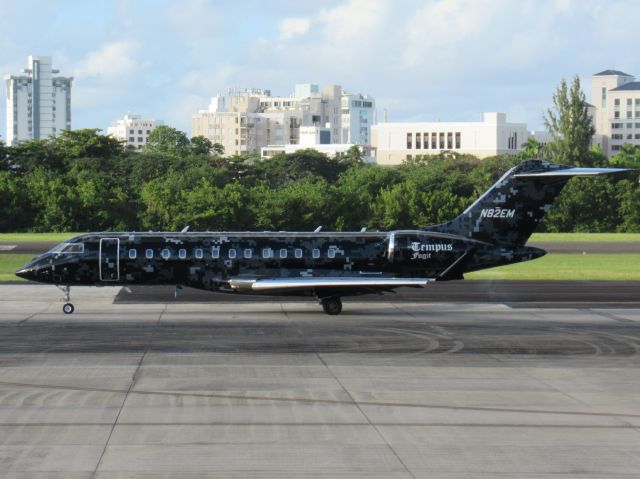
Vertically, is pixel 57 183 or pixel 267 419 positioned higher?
pixel 57 183

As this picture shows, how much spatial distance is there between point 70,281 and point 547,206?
1717cm

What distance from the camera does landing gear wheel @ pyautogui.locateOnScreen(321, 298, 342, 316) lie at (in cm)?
3806

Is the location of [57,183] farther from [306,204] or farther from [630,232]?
[630,232]

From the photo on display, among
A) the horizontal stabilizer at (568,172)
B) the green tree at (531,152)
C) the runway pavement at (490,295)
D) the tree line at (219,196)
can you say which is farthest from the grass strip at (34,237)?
the green tree at (531,152)

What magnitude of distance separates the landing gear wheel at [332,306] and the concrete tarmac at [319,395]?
61 centimetres

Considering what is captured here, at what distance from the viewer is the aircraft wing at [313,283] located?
122 feet

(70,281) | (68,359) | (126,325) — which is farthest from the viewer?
(70,281)

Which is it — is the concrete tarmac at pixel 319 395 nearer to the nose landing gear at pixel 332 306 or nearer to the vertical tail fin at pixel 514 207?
the nose landing gear at pixel 332 306

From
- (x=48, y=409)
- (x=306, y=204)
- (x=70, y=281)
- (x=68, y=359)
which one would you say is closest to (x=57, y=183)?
(x=306, y=204)

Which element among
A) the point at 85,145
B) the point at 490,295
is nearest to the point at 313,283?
the point at 490,295

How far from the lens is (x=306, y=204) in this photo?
101m

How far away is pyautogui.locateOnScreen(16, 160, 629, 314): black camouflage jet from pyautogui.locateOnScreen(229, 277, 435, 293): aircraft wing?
0.16 feet

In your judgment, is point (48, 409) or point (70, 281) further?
point (70, 281)

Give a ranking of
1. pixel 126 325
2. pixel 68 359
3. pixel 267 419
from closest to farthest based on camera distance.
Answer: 1. pixel 267 419
2. pixel 68 359
3. pixel 126 325
